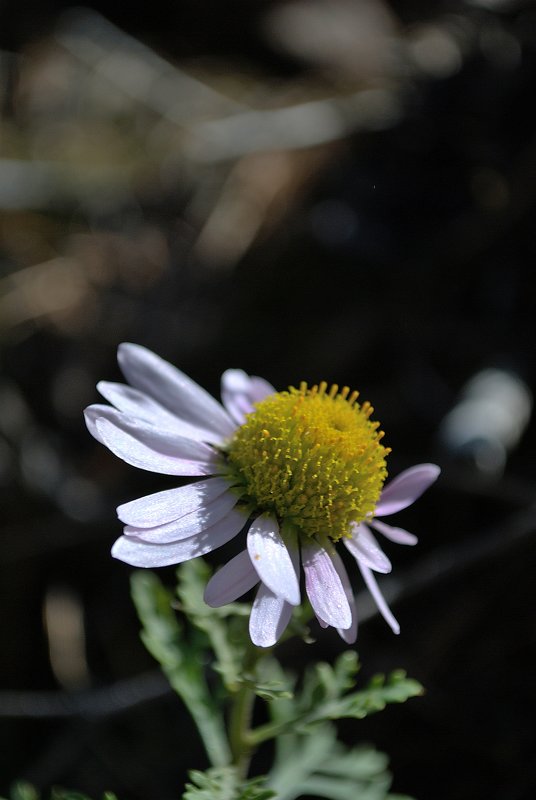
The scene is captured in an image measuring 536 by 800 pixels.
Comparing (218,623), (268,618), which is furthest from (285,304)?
(268,618)

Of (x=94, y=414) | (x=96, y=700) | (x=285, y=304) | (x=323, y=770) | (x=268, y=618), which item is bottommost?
Answer: (x=96, y=700)

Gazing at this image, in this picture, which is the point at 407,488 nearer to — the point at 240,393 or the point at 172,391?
the point at 240,393

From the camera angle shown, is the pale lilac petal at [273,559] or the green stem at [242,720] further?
the green stem at [242,720]

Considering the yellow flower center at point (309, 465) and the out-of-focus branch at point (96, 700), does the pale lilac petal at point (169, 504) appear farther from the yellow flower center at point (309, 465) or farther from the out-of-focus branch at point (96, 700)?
the out-of-focus branch at point (96, 700)

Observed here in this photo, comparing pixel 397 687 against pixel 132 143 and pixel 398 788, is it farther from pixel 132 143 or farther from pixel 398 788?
pixel 132 143

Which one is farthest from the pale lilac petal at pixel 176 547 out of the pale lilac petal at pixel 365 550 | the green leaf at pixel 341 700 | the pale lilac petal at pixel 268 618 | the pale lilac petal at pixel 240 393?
the green leaf at pixel 341 700
